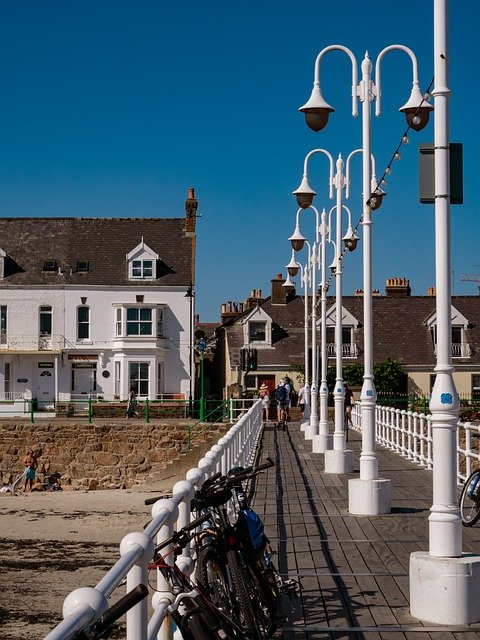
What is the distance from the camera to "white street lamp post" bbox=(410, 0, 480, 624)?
294 inches

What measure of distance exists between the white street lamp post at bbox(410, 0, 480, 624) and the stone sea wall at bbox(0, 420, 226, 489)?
36.3m

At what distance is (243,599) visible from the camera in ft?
20.3

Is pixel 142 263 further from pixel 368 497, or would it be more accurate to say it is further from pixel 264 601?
pixel 264 601

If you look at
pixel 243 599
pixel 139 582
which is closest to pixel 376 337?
pixel 243 599

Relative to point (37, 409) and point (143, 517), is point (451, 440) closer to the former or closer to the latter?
point (143, 517)

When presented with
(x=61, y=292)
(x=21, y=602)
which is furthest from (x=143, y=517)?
(x=61, y=292)

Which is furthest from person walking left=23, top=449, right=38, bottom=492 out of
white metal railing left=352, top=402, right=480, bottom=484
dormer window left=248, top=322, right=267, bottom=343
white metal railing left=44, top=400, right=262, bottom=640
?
white metal railing left=44, top=400, right=262, bottom=640

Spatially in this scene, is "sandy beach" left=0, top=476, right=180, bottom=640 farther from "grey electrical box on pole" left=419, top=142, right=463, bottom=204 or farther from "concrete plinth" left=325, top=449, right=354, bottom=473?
"grey electrical box on pole" left=419, top=142, right=463, bottom=204

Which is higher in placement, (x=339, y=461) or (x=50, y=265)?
(x=50, y=265)

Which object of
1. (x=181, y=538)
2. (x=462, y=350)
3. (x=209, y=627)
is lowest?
(x=209, y=627)

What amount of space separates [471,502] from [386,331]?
4867 centimetres

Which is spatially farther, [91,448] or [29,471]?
[91,448]

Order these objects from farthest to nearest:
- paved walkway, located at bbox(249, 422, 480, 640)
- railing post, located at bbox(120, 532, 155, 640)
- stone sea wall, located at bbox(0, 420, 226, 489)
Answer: stone sea wall, located at bbox(0, 420, 226, 489) < paved walkway, located at bbox(249, 422, 480, 640) < railing post, located at bbox(120, 532, 155, 640)

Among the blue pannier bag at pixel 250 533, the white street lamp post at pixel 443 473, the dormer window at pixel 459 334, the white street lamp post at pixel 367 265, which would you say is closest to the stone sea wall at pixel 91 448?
the dormer window at pixel 459 334
